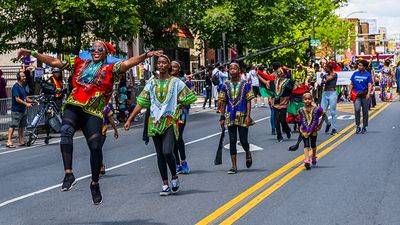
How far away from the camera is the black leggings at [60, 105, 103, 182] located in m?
7.75

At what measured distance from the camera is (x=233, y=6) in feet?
159

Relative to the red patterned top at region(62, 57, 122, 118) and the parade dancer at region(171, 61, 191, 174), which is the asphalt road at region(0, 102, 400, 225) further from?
the red patterned top at region(62, 57, 122, 118)

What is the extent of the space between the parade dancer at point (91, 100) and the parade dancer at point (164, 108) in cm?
126

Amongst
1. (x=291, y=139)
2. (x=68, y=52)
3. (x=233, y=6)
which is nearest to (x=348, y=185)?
(x=291, y=139)

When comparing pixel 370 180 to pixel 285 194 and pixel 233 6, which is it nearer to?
pixel 285 194

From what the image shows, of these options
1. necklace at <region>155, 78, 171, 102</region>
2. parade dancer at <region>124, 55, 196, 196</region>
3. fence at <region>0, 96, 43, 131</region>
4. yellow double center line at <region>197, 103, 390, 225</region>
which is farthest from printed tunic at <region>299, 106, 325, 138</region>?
fence at <region>0, 96, 43, 131</region>

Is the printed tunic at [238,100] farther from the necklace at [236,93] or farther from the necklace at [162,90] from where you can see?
the necklace at [162,90]

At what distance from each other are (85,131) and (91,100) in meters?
0.34

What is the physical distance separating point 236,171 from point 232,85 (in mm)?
1351

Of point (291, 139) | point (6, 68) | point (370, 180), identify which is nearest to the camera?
point (370, 180)

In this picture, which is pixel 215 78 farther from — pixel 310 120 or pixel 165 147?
pixel 165 147

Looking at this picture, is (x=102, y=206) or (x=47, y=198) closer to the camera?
Answer: (x=102, y=206)

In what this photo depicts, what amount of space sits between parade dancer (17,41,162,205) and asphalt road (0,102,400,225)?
0.77m

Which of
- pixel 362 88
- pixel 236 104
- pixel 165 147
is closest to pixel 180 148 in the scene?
pixel 236 104
